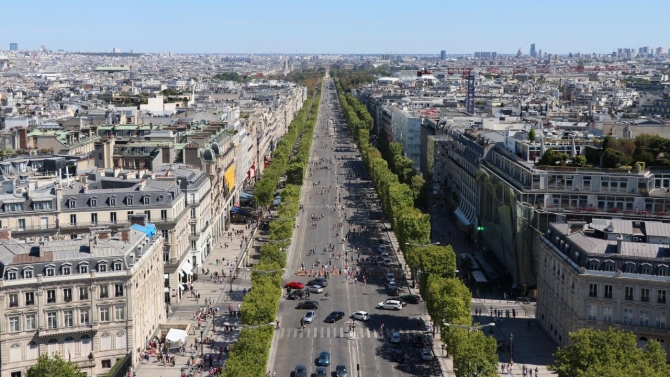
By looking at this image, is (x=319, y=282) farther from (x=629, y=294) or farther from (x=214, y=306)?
(x=629, y=294)

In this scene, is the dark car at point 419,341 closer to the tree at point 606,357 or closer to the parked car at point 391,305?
the parked car at point 391,305

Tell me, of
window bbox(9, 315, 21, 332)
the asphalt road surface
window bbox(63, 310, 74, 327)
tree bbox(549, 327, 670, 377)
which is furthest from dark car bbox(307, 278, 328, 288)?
tree bbox(549, 327, 670, 377)

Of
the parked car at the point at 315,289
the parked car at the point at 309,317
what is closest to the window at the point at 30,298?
the parked car at the point at 309,317

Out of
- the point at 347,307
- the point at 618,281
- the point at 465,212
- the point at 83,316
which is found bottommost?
the point at 347,307

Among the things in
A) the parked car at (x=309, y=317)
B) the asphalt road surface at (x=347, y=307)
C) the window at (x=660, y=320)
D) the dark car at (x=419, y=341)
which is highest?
the window at (x=660, y=320)

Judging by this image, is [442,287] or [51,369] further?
[442,287]

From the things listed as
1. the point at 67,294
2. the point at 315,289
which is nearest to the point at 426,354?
the point at 315,289
